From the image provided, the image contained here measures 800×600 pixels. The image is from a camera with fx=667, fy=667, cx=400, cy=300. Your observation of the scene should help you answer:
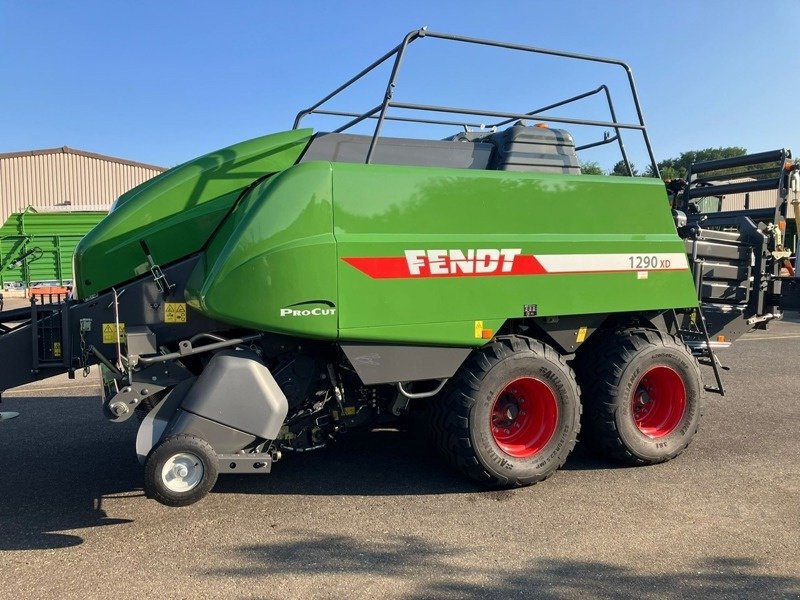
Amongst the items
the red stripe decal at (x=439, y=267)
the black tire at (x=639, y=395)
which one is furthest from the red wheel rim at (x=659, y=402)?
the red stripe decal at (x=439, y=267)

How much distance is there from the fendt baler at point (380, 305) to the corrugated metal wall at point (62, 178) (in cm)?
2432

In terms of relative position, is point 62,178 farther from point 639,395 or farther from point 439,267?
point 639,395

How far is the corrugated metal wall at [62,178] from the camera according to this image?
2627 cm

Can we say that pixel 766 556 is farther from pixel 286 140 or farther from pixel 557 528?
pixel 286 140

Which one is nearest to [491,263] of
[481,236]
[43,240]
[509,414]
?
[481,236]

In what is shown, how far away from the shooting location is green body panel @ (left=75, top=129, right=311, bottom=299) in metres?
4.06

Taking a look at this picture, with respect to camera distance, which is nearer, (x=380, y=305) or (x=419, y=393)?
(x=380, y=305)

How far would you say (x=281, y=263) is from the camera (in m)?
3.67

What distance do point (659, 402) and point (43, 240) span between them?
1965 centimetres

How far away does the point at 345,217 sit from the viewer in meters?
3.79

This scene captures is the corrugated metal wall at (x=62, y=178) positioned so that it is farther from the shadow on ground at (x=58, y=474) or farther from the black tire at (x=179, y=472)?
the black tire at (x=179, y=472)

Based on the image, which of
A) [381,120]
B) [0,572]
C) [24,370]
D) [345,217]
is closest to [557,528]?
[345,217]

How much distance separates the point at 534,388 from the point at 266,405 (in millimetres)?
1772

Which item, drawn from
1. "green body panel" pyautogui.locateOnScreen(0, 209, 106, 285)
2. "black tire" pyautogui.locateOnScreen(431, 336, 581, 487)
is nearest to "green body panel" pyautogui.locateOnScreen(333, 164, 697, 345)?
"black tire" pyautogui.locateOnScreen(431, 336, 581, 487)
